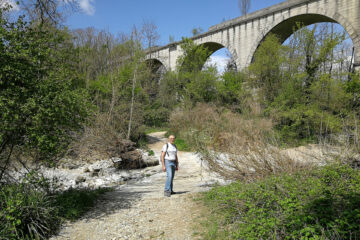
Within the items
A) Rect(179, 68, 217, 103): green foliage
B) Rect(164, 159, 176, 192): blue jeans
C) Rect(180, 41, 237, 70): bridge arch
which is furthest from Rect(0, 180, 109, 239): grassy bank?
Rect(180, 41, 237, 70): bridge arch

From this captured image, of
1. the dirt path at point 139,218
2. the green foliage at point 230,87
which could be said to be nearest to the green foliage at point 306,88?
the green foliage at point 230,87

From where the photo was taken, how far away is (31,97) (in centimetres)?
427

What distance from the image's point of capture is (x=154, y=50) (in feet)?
101

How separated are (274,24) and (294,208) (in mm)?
16829

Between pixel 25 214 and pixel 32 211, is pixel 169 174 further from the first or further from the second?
pixel 25 214

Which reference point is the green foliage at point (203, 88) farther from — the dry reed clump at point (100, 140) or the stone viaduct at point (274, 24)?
the dry reed clump at point (100, 140)

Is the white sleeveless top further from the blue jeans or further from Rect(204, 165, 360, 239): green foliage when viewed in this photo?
Rect(204, 165, 360, 239): green foliage

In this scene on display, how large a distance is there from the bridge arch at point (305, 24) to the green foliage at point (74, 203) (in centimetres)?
1441

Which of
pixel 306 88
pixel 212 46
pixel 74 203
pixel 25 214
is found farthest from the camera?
pixel 212 46

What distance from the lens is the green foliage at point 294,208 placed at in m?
3.12

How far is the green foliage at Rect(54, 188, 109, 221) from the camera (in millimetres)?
4695

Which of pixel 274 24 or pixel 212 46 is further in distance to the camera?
pixel 212 46

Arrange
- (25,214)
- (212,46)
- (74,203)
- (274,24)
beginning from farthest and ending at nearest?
(212,46) → (274,24) → (74,203) → (25,214)

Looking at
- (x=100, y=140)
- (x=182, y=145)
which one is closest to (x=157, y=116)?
(x=182, y=145)
